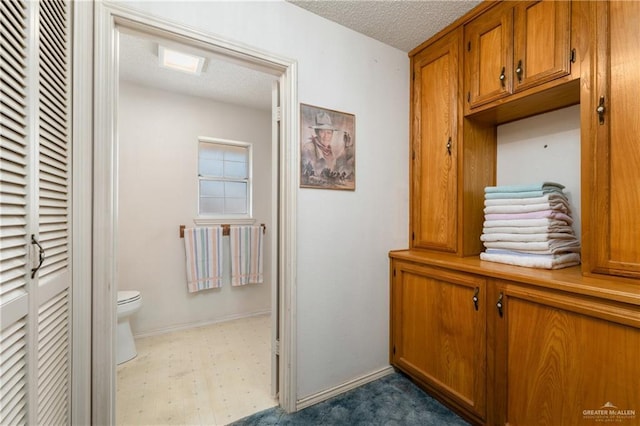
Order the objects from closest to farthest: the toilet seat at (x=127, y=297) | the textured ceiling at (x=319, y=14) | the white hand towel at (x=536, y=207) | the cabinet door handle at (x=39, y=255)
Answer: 1. the cabinet door handle at (x=39, y=255)
2. the white hand towel at (x=536, y=207)
3. the textured ceiling at (x=319, y=14)
4. the toilet seat at (x=127, y=297)

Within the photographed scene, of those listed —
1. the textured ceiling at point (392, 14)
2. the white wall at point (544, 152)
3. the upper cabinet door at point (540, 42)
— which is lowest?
A: the white wall at point (544, 152)

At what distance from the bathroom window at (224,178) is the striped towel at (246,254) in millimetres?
198

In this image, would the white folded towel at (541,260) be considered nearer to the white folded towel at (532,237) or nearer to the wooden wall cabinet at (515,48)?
the white folded towel at (532,237)

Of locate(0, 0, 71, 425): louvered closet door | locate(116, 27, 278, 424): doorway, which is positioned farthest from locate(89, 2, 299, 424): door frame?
locate(116, 27, 278, 424): doorway

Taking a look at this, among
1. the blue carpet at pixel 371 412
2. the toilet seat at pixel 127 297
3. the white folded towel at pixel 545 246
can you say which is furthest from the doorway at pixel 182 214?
the white folded towel at pixel 545 246

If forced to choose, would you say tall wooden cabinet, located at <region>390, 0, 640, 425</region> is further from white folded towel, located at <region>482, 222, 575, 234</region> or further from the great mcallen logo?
white folded towel, located at <region>482, 222, 575, 234</region>

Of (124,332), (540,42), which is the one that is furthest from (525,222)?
(124,332)

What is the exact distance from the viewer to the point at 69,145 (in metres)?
1.12

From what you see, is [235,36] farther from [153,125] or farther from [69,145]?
[153,125]

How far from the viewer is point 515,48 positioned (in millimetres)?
1463

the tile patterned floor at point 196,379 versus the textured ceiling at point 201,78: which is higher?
the textured ceiling at point 201,78

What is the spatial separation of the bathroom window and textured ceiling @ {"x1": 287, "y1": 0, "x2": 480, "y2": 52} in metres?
1.79

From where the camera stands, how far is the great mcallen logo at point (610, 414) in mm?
962

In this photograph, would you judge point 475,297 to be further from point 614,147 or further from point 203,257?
point 203,257
